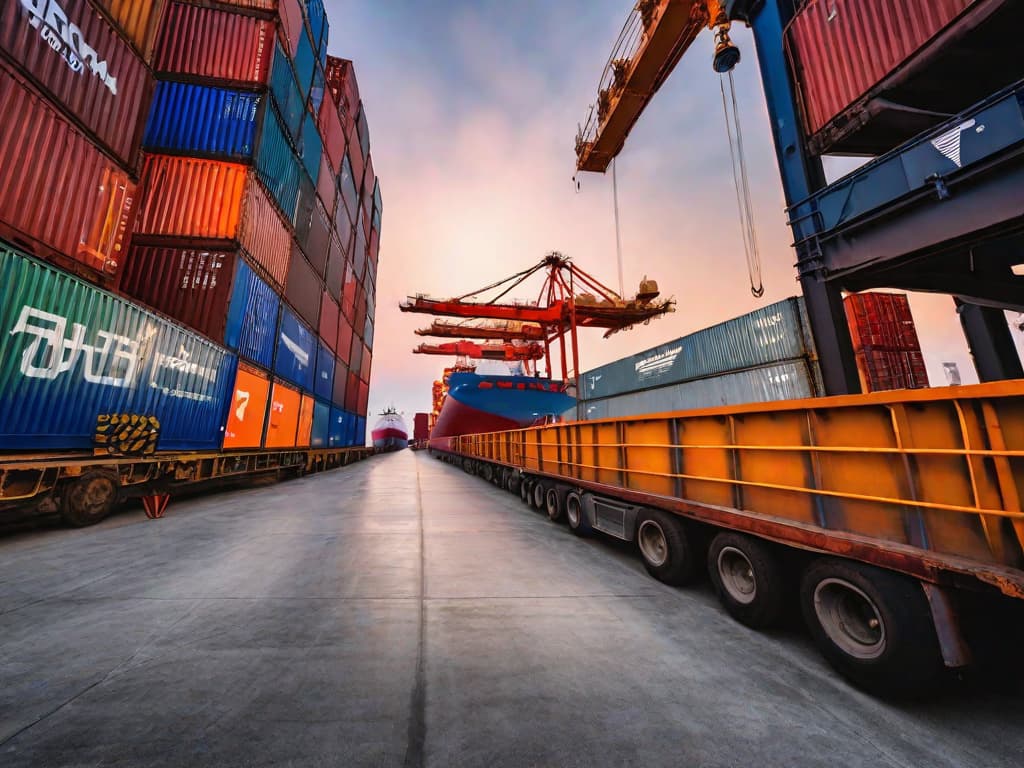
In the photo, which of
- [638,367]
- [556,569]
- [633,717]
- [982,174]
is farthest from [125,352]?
[638,367]

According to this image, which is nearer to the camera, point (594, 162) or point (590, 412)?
point (594, 162)

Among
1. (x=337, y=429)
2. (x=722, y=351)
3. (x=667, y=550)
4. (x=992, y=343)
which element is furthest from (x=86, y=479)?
(x=992, y=343)

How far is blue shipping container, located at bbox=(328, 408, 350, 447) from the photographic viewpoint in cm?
2323

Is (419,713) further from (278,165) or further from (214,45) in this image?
(214,45)

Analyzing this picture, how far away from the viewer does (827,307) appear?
7.47m

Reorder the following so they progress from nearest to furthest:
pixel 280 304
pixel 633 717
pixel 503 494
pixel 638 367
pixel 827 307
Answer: pixel 633 717, pixel 827 307, pixel 503 494, pixel 280 304, pixel 638 367

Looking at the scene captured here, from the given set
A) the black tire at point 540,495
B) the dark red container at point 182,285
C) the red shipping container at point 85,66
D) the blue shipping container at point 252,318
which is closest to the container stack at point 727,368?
the black tire at point 540,495

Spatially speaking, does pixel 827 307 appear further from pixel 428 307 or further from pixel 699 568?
pixel 428 307

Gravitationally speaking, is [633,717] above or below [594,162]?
below

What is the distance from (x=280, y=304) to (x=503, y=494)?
1155cm

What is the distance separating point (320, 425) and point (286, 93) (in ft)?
49.6

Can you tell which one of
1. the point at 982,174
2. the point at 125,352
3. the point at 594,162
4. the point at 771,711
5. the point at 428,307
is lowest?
the point at 771,711

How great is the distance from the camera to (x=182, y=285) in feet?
36.1

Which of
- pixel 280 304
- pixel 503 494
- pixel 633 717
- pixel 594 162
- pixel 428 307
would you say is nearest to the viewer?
pixel 633 717
